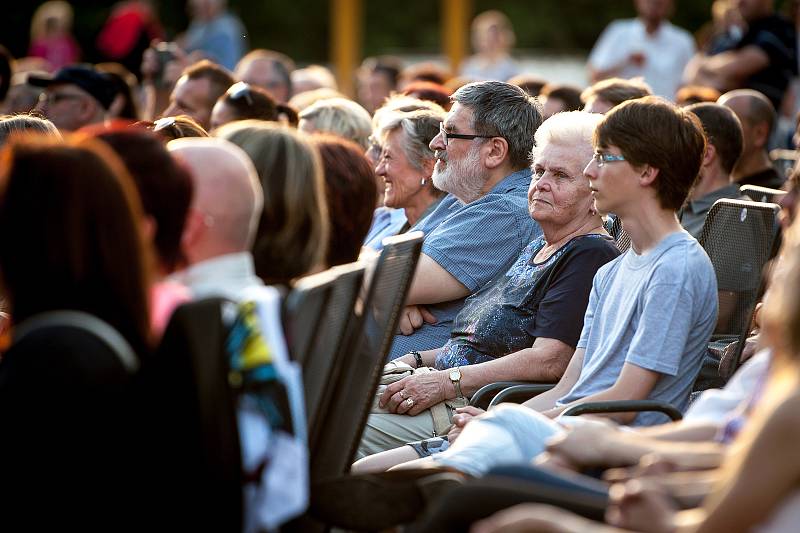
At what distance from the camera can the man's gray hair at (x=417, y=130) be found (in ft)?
19.1

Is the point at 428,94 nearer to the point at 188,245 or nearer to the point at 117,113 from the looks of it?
the point at 117,113

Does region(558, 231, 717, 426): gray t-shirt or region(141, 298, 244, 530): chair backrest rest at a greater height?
region(141, 298, 244, 530): chair backrest

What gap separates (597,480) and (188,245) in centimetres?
125

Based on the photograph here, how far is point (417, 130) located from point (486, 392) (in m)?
1.81

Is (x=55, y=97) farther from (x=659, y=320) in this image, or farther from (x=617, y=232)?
(x=659, y=320)

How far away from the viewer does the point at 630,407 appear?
3.86m

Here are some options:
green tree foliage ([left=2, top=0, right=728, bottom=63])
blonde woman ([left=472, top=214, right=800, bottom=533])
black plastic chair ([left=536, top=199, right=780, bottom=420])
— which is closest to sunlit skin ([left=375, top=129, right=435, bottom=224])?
black plastic chair ([left=536, top=199, right=780, bottom=420])

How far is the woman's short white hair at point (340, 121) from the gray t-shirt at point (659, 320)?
296cm

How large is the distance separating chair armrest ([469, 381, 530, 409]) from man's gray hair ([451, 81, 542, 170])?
126 centimetres

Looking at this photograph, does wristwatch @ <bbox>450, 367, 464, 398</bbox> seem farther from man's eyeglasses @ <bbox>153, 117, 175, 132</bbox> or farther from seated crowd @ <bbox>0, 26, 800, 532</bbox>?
man's eyeglasses @ <bbox>153, 117, 175, 132</bbox>

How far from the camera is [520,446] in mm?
3520

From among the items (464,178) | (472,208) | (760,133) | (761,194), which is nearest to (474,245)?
(472,208)

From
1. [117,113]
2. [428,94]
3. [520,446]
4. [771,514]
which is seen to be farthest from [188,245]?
[117,113]

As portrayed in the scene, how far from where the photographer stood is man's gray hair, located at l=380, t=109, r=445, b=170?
5836mm
